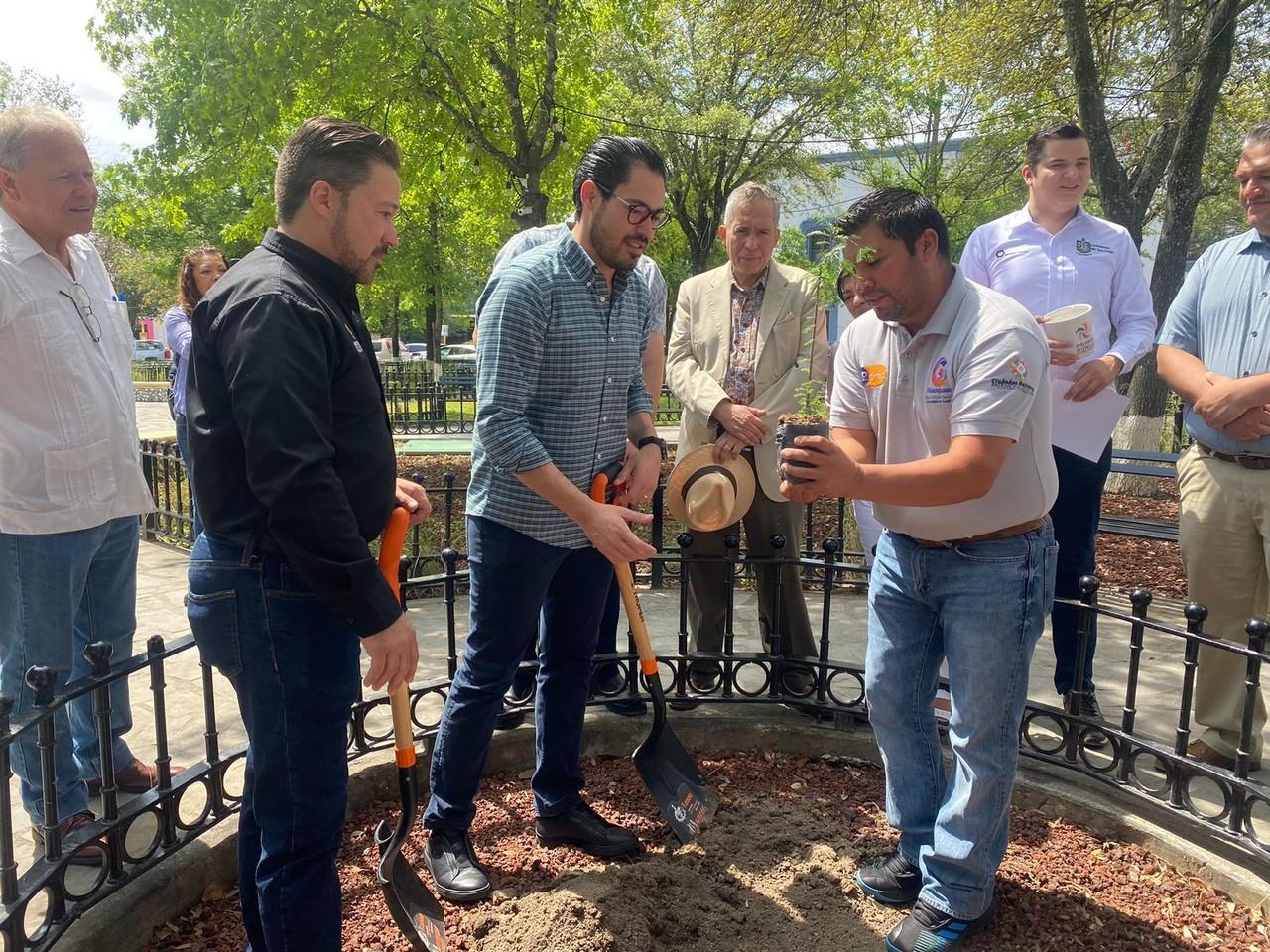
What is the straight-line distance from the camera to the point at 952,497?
2.28m

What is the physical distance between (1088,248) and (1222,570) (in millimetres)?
1439

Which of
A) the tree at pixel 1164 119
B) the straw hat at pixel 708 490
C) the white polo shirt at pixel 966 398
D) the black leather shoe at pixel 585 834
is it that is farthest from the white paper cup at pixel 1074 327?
the tree at pixel 1164 119

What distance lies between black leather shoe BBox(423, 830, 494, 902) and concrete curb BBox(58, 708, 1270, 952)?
0.57 meters

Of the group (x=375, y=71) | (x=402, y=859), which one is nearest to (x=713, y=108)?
(x=375, y=71)

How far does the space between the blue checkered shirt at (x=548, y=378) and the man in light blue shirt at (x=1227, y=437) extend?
89.4 inches

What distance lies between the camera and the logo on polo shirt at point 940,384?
243cm

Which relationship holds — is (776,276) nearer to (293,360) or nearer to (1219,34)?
(293,360)

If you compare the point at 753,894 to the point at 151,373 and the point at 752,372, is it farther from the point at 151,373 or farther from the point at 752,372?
the point at 151,373

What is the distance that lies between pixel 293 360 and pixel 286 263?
294 millimetres

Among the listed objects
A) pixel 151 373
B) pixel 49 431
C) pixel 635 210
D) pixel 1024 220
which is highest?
pixel 1024 220

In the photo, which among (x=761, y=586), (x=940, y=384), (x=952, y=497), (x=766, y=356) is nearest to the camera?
(x=952, y=497)

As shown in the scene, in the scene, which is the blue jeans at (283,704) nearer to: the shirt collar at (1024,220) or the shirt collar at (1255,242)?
the shirt collar at (1024,220)

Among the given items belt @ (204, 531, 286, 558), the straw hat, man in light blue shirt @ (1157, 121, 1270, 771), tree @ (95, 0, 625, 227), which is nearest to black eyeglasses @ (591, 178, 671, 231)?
the straw hat

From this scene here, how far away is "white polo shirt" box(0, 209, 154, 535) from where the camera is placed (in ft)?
9.17
